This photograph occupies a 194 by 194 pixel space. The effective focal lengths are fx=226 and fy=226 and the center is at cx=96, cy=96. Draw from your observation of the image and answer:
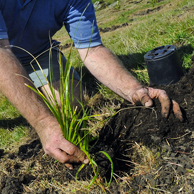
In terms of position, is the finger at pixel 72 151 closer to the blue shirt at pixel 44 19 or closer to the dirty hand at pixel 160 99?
the dirty hand at pixel 160 99

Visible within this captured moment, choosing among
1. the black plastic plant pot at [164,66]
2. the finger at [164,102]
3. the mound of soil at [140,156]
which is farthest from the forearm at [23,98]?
the black plastic plant pot at [164,66]

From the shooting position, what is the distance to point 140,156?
1.69 metres

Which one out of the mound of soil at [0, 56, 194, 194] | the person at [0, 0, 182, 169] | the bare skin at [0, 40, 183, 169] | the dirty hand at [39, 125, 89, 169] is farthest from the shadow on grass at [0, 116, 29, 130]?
the dirty hand at [39, 125, 89, 169]

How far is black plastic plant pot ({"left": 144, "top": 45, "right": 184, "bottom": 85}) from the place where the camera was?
2377mm

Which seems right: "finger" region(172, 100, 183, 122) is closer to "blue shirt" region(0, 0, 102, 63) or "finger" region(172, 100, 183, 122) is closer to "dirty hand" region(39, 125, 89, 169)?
"dirty hand" region(39, 125, 89, 169)

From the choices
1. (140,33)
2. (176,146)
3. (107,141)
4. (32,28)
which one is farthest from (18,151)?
(140,33)

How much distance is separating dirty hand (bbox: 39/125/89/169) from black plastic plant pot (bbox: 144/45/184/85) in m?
1.39

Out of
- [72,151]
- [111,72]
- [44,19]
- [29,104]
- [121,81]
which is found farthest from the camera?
[44,19]

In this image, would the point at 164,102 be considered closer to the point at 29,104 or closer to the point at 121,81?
the point at 121,81

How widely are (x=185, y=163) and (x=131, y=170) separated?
1.25ft

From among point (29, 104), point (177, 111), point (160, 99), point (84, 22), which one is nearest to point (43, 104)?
point (29, 104)

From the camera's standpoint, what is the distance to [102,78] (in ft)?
7.48

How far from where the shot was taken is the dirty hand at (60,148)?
4.50 feet

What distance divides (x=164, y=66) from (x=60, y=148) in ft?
5.03
